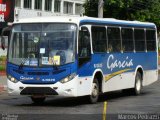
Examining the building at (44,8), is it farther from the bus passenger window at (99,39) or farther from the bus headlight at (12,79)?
the bus headlight at (12,79)

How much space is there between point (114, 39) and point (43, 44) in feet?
11.6

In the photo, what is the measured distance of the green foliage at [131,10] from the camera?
53.3 metres

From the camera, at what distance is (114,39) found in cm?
2131

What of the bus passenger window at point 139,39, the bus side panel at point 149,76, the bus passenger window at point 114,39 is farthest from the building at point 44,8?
the bus passenger window at point 114,39

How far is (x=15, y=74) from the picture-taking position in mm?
18703

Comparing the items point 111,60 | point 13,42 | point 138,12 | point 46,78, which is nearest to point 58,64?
point 46,78

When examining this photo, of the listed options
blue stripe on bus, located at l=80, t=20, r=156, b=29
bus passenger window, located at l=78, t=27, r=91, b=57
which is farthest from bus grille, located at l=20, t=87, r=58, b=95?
blue stripe on bus, located at l=80, t=20, r=156, b=29

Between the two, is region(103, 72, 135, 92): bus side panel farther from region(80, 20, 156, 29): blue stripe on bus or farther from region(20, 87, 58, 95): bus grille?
region(20, 87, 58, 95): bus grille

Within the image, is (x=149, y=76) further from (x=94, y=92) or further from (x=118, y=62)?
(x=94, y=92)

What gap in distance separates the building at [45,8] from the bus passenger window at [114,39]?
46.5 m

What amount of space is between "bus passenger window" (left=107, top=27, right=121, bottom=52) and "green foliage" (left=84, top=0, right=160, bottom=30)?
31127 millimetres

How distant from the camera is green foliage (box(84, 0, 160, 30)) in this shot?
53.3 metres

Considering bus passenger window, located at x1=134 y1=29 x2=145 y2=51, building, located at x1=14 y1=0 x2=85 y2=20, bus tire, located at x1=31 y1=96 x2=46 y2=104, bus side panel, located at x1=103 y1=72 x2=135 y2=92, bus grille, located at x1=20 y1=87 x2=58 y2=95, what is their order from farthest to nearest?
building, located at x1=14 y1=0 x2=85 y2=20 < bus passenger window, located at x1=134 y1=29 x2=145 y2=51 < bus side panel, located at x1=103 y1=72 x2=135 y2=92 < bus tire, located at x1=31 y1=96 x2=46 y2=104 < bus grille, located at x1=20 y1=87 x2=58 y2=95

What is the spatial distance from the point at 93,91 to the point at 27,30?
9.39 ft
